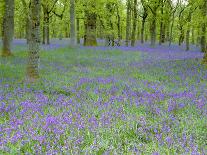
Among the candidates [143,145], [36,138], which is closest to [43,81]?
[36,138]

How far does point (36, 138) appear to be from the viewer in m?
5.04

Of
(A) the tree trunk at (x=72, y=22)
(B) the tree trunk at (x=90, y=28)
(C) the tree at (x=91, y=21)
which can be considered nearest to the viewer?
(A) the tree trunk at (x=72, y=22)

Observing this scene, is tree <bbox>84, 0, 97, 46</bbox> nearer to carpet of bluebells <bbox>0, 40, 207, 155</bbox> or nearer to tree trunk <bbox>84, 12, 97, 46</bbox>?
tree trunk <bbox>84, 12, 97, 46</bbox>

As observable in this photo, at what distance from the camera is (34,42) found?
11.4 metres

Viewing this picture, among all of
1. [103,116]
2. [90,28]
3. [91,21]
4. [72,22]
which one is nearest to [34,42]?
[103,116]

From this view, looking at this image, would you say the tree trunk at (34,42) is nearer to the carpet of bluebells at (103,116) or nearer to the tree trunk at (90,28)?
the carpet of bluebells at (103,116)

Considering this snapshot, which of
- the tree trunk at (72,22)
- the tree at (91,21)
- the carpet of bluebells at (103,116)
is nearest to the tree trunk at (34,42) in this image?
the carpet of bluebells at (103,116)

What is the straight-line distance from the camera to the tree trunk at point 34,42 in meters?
11.3

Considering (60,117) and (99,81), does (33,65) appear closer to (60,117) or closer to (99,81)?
(99,81)

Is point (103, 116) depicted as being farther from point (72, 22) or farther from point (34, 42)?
point (72, 22)

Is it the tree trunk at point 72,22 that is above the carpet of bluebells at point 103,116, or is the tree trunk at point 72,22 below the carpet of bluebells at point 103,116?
above

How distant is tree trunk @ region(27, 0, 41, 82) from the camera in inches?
445

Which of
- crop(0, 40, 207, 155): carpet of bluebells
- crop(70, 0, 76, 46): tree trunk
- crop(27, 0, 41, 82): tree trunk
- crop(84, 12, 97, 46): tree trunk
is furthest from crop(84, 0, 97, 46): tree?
crop(0, 40, 207, 155): carpet of bluebells

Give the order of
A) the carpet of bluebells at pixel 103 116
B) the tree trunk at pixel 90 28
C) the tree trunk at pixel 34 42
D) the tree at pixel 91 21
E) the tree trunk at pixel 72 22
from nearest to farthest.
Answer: the carpet of bluebells at pixel 103 116 < the tree trunk at pixel 34 42 < the tree trunk at pixel 72 22 < the tree at pixel 91 21 < the tree trunk at pixel 90 28
